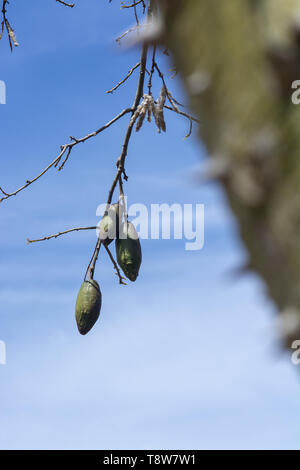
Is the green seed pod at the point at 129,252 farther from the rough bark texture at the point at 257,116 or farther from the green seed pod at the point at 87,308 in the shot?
the rough bark texture at the point at 257,116

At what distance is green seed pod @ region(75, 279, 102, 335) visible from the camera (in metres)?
2.51

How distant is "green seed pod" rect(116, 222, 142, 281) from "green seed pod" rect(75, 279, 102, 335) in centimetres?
18

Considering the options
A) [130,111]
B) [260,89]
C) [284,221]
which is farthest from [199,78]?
[130,111]

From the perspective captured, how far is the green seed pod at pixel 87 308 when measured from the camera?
2.51m

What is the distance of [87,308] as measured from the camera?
250 centimetres

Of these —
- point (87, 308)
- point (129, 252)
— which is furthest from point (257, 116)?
point (87, 308)

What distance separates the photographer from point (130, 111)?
2588mm

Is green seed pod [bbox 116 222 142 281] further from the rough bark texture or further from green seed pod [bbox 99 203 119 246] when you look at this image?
the rough bark texture

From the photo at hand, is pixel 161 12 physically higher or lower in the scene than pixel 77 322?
lower

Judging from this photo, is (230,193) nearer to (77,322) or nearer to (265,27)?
(265,27)

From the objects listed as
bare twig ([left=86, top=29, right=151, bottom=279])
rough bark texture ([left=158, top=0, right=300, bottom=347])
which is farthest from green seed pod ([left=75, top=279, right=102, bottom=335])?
rough bark texture ([left=158, top=0, right=300, bottom=347])

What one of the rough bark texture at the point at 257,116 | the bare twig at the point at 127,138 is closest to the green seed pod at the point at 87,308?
the bare twig at the point at 127,138

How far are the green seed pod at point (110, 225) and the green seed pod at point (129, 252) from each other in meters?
0.04

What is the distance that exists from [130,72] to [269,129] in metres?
2.52
